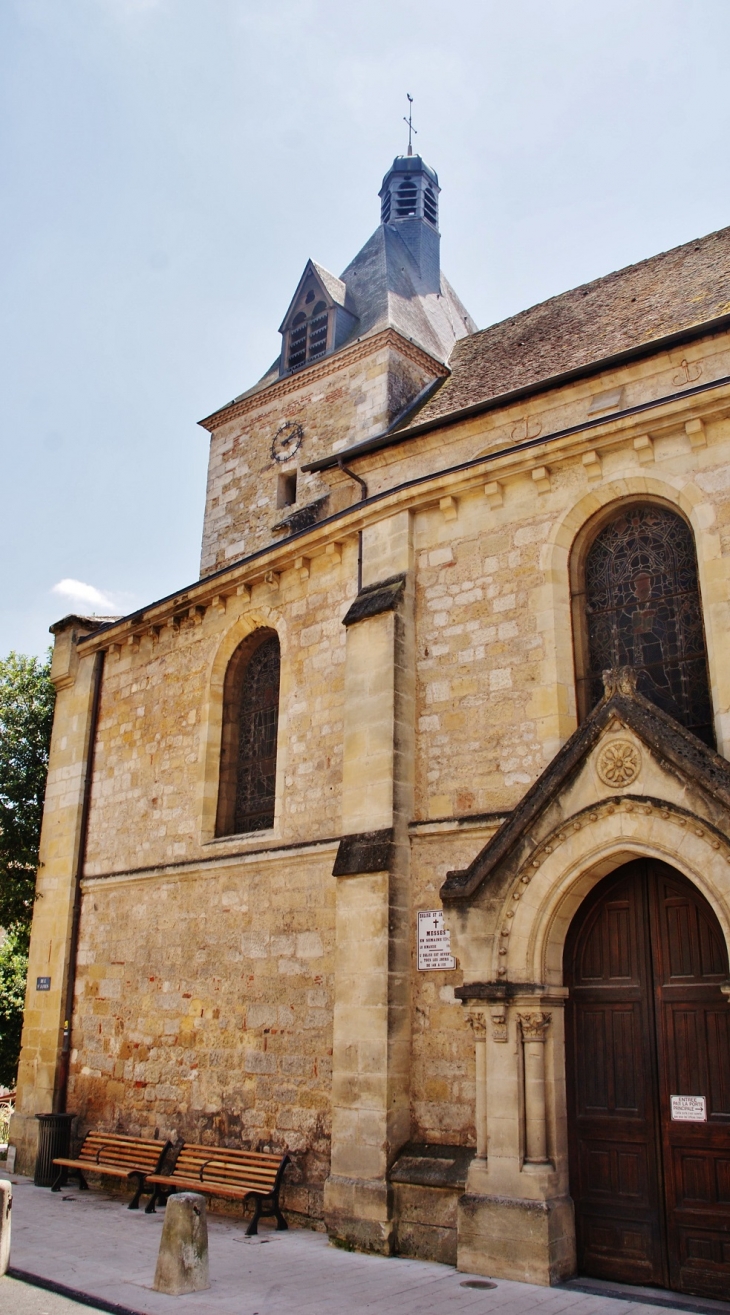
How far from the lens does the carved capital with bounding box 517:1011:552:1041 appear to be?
7605mm

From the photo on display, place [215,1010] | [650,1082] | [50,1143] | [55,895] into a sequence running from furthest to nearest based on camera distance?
[55,895], [50,1143], [215,1010], [650,1082]

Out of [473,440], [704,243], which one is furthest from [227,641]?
[704,243]

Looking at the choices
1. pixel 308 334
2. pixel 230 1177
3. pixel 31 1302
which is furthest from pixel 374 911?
pixel 308 334

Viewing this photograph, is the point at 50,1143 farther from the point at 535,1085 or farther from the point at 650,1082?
the point at 650,1082

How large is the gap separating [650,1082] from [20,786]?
42.2 feet

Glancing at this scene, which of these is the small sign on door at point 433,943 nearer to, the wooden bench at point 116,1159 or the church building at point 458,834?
the church building at point 458,834

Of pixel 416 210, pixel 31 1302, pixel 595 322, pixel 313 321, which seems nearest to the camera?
pixel 31 1302

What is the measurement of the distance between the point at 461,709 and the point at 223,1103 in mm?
4946

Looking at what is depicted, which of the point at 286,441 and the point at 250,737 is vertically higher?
the point at 286,441

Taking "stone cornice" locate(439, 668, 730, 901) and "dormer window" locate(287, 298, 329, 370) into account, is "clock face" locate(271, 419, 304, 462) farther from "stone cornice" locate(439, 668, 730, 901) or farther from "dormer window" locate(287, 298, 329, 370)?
"stone cornice" locate(439, 668, 730, 901)

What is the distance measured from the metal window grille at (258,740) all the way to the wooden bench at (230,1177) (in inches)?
135

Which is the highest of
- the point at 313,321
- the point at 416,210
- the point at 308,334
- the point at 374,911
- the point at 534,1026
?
Answer: the point at 416,210

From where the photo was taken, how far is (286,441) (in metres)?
17.7

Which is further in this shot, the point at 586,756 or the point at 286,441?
the point at 286,441
